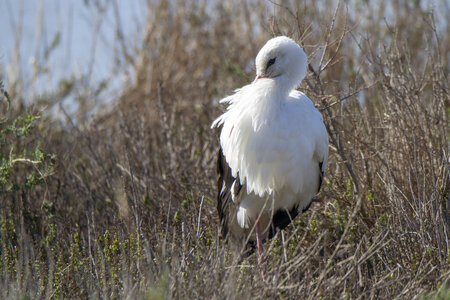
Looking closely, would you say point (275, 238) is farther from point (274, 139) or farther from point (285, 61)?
point (285, 61)

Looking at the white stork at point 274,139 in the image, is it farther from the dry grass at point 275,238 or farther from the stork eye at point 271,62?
the dry grass at point 275,238

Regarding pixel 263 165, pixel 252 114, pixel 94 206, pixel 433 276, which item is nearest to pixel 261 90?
pixel 252 114

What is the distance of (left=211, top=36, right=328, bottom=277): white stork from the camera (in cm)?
397

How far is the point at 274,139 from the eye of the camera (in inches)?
156

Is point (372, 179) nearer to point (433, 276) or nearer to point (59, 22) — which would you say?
point (433, 276)

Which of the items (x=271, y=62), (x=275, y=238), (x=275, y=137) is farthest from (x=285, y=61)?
Answer: (x=275, y=238)

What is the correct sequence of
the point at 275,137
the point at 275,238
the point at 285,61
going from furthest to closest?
1. the point at 285,61
2. the point at 275,137
3. the point at 275,238

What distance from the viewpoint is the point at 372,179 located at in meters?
4.75

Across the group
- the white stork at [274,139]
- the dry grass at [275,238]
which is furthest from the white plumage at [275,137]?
the dry grass at [275,238]

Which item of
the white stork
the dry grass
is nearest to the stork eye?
the white stork

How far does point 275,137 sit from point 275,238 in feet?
1.89

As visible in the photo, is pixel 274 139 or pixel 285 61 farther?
pixel 285 61

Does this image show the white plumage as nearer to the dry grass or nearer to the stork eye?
the stork eye

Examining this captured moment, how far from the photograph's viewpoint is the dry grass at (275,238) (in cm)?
334
